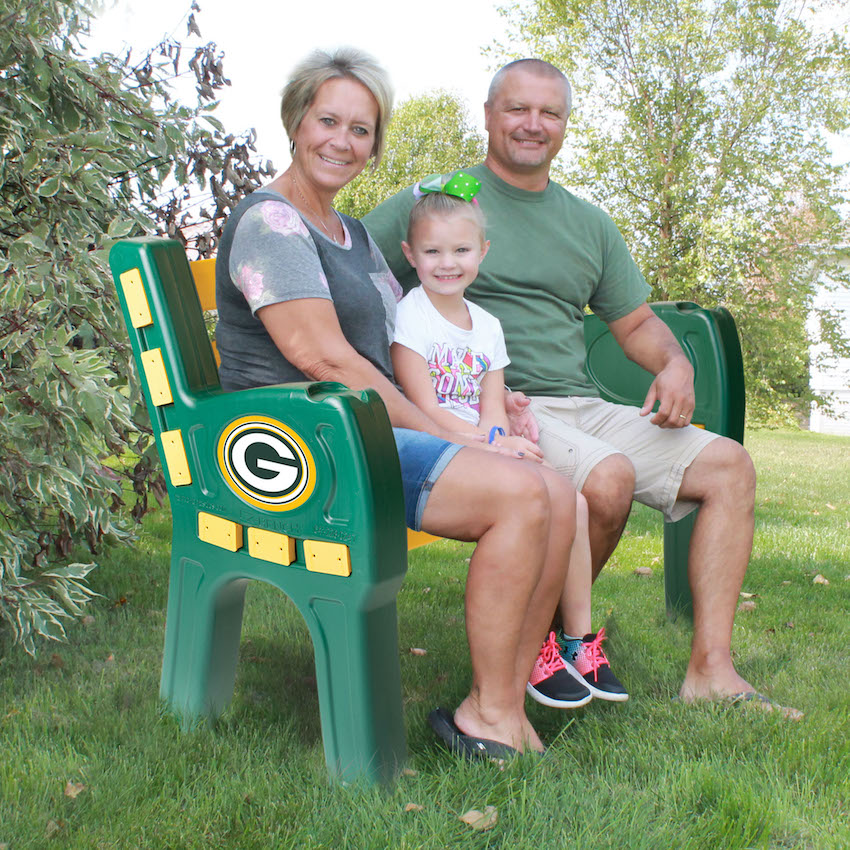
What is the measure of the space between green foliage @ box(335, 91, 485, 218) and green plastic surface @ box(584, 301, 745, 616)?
2708 centimetres

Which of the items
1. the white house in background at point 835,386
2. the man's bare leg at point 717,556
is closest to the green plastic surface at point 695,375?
the man's bare leg at point 717,556

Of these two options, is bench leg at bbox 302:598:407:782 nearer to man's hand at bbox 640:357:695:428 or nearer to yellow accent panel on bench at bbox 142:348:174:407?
yellow accent panel on bench at bbox 142:348:174:407

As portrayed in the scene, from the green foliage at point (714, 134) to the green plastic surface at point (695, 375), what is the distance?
14020 mm

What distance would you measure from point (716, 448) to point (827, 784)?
975 millimetres

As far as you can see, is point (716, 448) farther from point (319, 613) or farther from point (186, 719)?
point (186, 719)

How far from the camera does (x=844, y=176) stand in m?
18.3

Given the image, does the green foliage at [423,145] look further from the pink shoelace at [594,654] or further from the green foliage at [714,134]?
the pink shoelace at [594,654]

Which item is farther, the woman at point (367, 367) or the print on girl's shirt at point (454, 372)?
the print on girl's shirt at point (454, 372)

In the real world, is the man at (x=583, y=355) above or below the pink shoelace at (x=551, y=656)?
above

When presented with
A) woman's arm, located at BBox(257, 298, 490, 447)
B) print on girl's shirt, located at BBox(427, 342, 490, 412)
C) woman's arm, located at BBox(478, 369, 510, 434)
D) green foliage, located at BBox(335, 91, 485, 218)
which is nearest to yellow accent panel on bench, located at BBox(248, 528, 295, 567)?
woman's arm, located at BBox(257, 298, 490, 447)

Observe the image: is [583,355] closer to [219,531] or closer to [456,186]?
[456,186]

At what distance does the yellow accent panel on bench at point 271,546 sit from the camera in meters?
1.97

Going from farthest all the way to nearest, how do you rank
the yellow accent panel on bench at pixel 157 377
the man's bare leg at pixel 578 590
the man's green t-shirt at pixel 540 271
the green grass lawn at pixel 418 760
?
1. the man's green t-shirt at pixel 540 271
2. the man's bare leg at pixel 578 590
3. the yellow accent panel on bench at pixel 157 377
4. the green grass lawn at pixel 418 760

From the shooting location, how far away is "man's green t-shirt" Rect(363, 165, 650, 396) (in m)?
2.99
